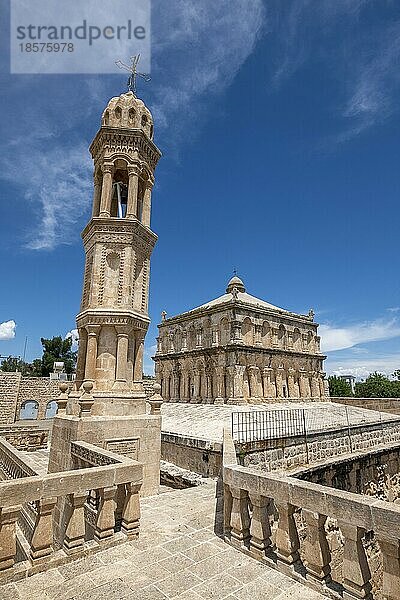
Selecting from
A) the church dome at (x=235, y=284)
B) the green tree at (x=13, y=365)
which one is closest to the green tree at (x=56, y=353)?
the green tree at (x=13, y=365)

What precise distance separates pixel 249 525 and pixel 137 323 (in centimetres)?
679

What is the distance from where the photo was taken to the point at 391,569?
3031mm

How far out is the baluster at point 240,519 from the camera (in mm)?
4492

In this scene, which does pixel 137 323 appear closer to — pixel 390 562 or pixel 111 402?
pixel 111 402

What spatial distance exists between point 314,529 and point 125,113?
12.5m

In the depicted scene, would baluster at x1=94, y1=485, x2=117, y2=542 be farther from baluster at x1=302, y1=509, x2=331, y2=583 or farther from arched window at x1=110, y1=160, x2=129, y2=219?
arched window at x1=110, y1=160, x2=129, y2=219

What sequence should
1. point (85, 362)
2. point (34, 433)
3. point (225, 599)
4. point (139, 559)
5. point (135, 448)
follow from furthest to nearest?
point (34, 433) < point (85, 362) < point (135, 448) < point (139, 559) < point (225, 599)

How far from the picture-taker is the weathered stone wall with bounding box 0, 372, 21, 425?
25.8m

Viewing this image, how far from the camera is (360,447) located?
1384 cm

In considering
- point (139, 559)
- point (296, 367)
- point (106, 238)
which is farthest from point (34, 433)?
point (296, 367)

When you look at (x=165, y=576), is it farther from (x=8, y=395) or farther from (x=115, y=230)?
(x=8, y=395)

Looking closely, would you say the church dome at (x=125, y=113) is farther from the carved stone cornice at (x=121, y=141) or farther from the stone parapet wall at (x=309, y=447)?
the stone parapet wall at (x=309, y=447)

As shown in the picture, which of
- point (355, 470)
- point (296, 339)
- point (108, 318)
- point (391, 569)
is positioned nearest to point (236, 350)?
point (296, 339)

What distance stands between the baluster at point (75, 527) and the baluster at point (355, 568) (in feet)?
9.88
